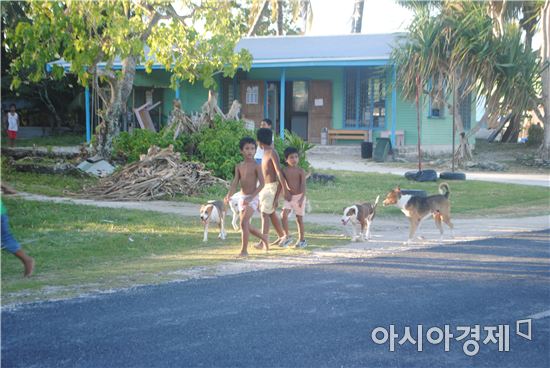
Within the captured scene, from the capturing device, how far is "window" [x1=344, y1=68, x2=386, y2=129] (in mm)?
26328

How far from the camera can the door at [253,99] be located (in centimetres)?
2830

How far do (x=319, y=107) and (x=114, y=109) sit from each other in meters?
11.1

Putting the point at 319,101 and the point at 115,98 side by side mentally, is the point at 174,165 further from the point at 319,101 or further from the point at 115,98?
the point at 319,101

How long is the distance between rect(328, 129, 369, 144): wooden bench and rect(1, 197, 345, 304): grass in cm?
1520

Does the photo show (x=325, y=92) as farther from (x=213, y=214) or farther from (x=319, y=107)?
(x=213, y=214)

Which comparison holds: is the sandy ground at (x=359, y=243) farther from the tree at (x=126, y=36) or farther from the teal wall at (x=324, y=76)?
the teal wall at (x=324, y=76)

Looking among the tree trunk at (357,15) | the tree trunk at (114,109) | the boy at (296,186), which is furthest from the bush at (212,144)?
the tree trunk at (357,15)

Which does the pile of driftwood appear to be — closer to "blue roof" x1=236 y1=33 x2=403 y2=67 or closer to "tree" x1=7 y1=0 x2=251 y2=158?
"tree" x1=7 y1=0 x2=251 y2=158

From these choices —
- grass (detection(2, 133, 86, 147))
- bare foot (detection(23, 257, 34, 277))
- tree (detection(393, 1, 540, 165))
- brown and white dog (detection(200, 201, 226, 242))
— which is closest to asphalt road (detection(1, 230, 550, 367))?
bare foot (detection(23, 257, 34, 277))

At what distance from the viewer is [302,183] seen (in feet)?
31.7

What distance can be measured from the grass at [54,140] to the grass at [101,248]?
16.4 m

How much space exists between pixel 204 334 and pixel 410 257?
410 cm

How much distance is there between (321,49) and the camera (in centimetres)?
2683

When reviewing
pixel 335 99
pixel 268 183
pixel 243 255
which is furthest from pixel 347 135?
pixel 243 255
